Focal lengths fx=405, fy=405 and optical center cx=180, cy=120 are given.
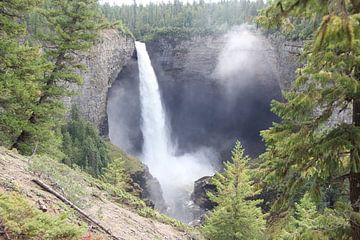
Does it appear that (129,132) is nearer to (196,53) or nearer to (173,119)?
(173,119)

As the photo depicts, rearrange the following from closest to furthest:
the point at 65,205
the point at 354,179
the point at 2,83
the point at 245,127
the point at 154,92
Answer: the point at 354,179 < the point at 65,205 < the point at 2,83 < the point at 154,92 < the point at 245,127

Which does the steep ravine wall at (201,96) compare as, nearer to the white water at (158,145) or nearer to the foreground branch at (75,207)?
the white water at (158,145)

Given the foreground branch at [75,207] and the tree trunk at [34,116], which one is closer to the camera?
the foreground branch at [75,207]

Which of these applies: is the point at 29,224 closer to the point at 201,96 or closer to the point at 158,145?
the point at 158,145

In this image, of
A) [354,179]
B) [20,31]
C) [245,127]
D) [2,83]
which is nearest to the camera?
[354,179]

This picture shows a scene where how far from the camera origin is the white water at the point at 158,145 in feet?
211

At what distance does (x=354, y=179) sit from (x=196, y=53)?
71287mm

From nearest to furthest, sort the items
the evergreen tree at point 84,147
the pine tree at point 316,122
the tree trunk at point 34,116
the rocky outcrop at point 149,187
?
the pine tree at point 316,122
the tree trunk at point 34,116
the evergreen tree at point 84,147
the rocky outcrop at point 149,187

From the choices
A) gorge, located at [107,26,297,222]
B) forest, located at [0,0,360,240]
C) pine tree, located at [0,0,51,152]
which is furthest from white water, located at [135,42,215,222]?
pine tree, located at [0,0,51,152]

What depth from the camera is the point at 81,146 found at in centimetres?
4800

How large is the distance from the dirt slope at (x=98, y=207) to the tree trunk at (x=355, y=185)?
591 centimetres

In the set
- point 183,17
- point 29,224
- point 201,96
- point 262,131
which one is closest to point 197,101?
point 201,96

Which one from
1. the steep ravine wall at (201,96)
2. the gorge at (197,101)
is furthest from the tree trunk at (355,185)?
the steep ravine wall at (201,96)

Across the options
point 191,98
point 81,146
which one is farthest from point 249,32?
point 81,146
